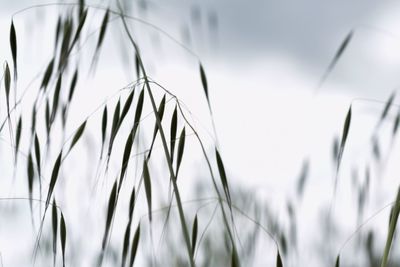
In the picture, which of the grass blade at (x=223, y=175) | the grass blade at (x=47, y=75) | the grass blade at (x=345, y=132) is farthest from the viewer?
the grass blade at (x=47, y=75)

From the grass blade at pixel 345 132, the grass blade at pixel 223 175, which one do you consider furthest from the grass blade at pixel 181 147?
the grass blade at pixel 345 132

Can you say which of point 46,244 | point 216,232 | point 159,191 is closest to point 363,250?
point 216,232

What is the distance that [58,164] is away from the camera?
2.47 ft

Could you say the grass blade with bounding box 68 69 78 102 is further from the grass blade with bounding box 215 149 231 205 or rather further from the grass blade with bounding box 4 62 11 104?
the grass blade with bounding box 215 149 231 205

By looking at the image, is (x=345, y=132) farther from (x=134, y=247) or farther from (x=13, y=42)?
(x=13, y=42)

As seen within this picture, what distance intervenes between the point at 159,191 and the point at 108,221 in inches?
22.1

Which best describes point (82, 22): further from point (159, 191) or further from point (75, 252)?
point (75, 252)

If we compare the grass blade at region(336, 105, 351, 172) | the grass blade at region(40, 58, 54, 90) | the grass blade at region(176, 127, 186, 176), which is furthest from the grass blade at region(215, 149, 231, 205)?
the grass blade at region(40, 58, 54, 90)

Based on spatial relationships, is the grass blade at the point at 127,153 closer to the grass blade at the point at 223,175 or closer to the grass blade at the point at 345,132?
the grass blade at the point at 223,175

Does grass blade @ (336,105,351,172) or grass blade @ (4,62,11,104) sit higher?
grass blade @ (4,62,11,104)

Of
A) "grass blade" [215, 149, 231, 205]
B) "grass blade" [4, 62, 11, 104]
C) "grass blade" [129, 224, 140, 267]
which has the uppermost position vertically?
"grass blade" [4, 62, 11, 104]

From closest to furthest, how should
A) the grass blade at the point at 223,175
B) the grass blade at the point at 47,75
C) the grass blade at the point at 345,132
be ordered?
the grass blade at the point at 223,175 < the grass blade at the point at 345,132 < the grass blade at the point at 47,75

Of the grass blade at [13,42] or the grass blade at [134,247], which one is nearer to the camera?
the grass blade at [134,247]

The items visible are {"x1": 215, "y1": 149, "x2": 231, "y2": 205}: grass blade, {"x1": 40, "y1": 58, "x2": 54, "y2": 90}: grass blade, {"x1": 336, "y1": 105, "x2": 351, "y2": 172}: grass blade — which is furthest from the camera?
{"x1": 40, "y1": 58, "x2": 54, "y2": 90}: grass blade
